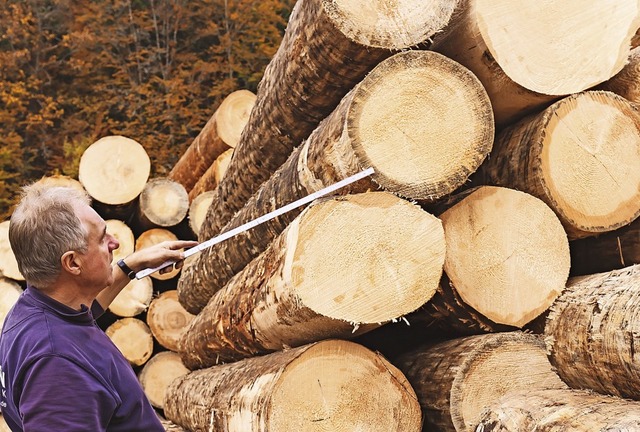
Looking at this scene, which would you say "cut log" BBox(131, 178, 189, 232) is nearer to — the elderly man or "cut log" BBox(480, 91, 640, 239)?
the elderly man

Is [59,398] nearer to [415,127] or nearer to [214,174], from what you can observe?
[415,127]

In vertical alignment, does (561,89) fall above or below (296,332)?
above

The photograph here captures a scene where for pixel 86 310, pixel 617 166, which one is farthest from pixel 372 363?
pixel 617 166

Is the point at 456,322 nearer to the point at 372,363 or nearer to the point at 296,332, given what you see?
the point at 372,363

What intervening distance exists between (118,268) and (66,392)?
1084 millimetres

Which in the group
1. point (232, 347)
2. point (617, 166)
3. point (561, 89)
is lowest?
point (232, 347)

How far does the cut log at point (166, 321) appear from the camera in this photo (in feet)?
24.2

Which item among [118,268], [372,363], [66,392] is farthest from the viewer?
[118,268]

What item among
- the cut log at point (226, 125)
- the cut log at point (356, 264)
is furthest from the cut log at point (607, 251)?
the cut log at point (226, 125)

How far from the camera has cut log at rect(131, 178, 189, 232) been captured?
741cm

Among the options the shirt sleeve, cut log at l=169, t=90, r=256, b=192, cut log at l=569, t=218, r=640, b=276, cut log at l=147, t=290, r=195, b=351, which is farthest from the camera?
cut log at l=169, t=90, r=256, b=192

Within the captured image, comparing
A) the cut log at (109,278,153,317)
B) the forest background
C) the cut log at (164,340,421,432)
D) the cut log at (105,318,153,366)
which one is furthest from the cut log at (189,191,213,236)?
the forest background

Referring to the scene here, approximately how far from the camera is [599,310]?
210 centimetres

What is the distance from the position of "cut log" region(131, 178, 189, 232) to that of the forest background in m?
7.06
